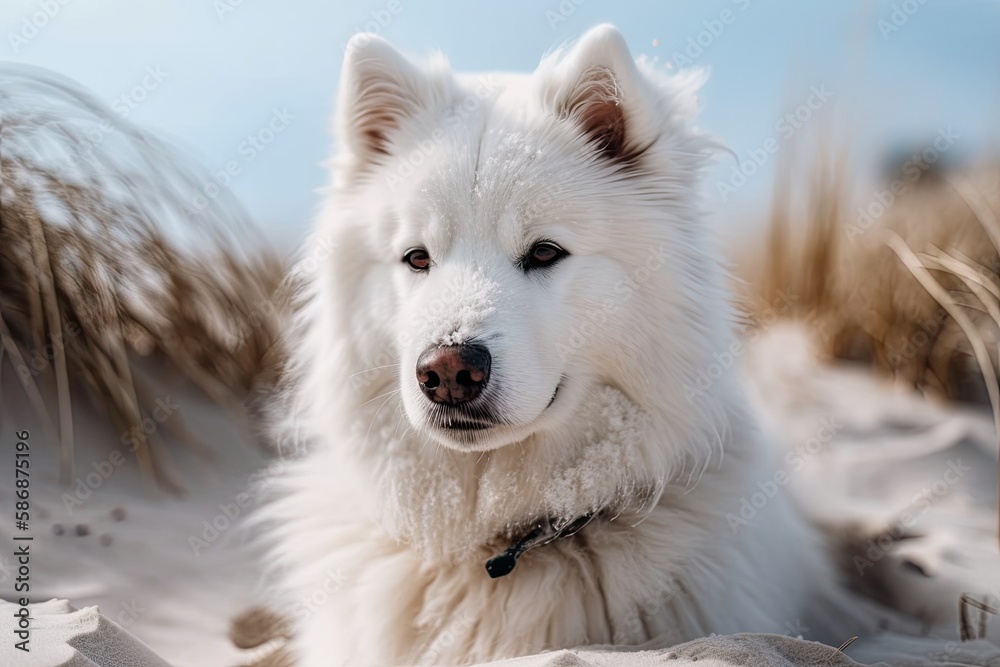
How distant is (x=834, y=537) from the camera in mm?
3596

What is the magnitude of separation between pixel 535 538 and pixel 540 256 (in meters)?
0.92

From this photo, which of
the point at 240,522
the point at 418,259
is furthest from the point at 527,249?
the point at 240,522

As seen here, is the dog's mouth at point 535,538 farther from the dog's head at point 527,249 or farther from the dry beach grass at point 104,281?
the dry beach grass at point 104,281

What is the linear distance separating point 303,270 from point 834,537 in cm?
263

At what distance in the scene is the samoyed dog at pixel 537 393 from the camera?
2.46m

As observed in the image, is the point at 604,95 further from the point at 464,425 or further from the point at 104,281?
the point at 104,281

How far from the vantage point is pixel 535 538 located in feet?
8.45

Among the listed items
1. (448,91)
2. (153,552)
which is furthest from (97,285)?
(448,91)

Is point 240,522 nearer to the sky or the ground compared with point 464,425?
nearer to the ground

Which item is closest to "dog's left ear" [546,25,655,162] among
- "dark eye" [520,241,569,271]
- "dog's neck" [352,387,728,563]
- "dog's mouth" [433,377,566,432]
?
"dark eye" [520,241,569,271]

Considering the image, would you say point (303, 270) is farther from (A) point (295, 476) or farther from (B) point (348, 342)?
(A) point (295, 476)

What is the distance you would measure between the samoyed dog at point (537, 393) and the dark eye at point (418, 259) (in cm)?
1

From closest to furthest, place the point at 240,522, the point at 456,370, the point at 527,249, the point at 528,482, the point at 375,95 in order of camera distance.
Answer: the point at 456,370, the point at 527,249, the point at 528,482, the point at 375,95, the point at 240,522

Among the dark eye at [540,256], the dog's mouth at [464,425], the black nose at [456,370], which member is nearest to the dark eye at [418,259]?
the dark eye at [540,256]
